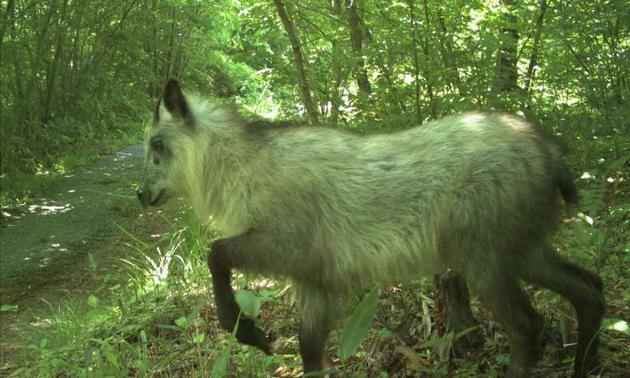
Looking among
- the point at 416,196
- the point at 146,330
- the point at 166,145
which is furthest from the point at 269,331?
the point at 416,196

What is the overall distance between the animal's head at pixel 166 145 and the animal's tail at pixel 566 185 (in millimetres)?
1925

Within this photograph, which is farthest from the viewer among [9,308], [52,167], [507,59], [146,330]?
[52,167]

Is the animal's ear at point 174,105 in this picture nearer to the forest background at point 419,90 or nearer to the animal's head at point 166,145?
the animal's head at point 166,145

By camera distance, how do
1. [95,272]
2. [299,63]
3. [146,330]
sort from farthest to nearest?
1. [95,272]
2. [299,63]
3. [146,330]

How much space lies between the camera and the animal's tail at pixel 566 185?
2957 millimetres

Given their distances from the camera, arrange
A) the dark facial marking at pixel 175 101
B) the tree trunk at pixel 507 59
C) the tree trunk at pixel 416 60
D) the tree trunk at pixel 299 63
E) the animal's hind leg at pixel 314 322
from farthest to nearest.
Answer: the tree trunk at pixel 299 63 < the tree trunk at pixel 416 60 < the tree trunk at pixel 507 59 < the dark facial marking at pixel 175 101 < the animal's hind leg at pixel 314 322

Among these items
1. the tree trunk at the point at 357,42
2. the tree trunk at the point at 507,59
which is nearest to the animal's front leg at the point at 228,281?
the tree trunk at the point at 507,59

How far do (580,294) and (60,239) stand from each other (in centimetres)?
645

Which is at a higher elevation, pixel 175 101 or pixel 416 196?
pixel 175 101

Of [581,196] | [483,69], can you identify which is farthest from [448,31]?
[581,196]

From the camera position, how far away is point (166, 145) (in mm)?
3459

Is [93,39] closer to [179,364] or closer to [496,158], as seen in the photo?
[179,364]

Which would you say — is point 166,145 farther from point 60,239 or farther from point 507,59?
point 60,239

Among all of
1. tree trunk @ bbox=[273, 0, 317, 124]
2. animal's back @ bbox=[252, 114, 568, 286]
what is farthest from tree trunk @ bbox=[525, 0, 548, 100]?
animal's back @ bbox=[252, 114, 568, 286]
